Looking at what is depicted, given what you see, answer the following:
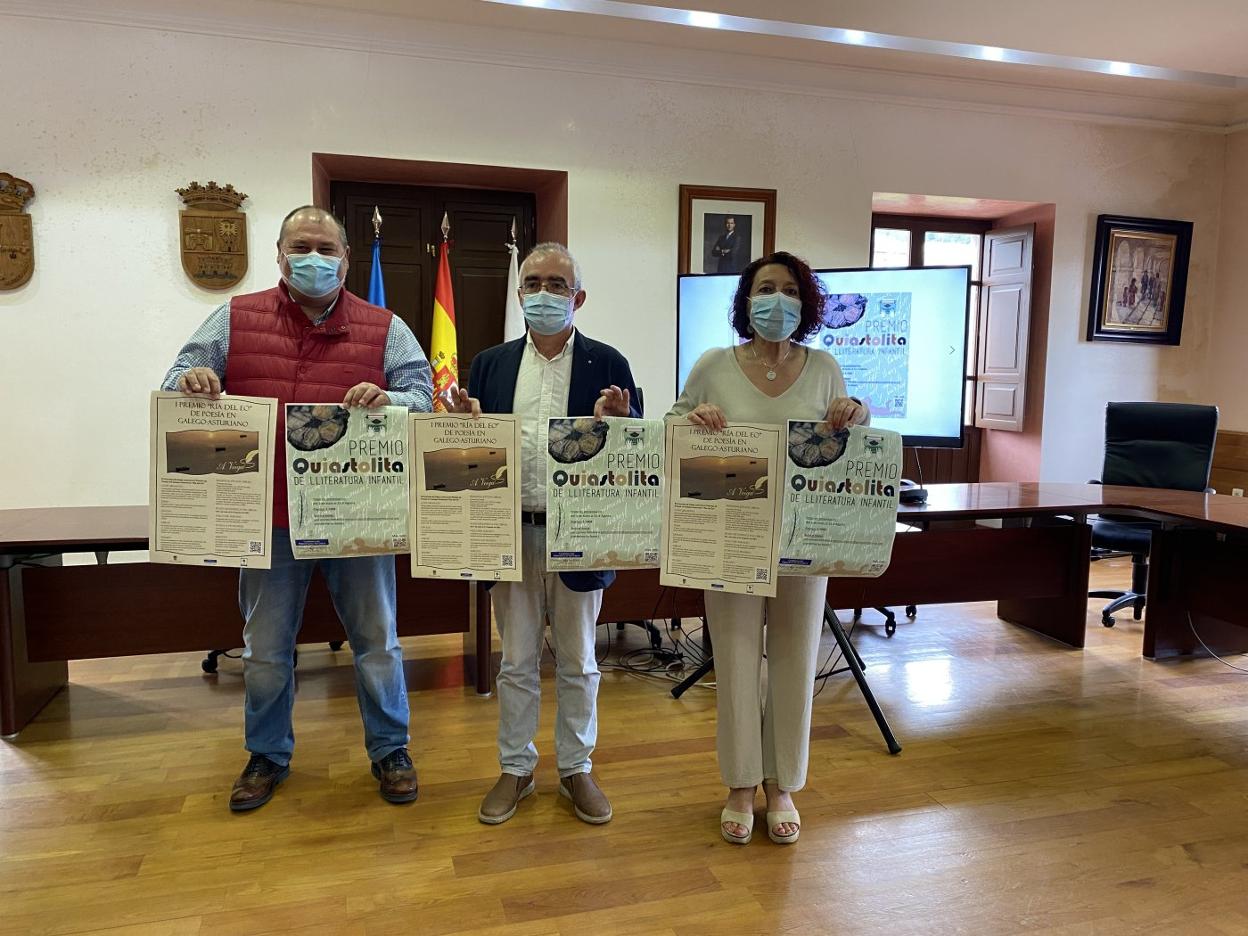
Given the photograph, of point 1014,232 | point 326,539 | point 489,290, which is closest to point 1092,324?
point 1014,232

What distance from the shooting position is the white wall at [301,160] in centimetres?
393

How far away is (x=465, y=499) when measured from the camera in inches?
72.7

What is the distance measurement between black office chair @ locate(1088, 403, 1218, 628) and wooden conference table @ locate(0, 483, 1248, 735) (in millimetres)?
314

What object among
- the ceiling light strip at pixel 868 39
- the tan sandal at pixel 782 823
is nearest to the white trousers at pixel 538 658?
the tan sandal at pixel 782 823

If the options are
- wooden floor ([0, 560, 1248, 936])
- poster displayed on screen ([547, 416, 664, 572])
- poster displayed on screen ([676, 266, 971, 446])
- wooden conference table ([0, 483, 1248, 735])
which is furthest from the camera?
poster displayed on screen ([676, 266, 971, 446])

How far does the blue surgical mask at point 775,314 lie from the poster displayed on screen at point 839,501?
208 millimetres

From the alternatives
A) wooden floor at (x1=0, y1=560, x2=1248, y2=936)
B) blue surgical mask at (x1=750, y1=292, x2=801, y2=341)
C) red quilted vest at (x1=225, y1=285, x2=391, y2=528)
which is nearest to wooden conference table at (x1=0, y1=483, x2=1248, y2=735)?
wooden floor at (x1=0, y1=560, x2=1248, y2=936)

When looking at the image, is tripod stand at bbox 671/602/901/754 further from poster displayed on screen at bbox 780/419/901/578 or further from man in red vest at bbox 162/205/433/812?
man in red vest at bbox 162/205/433/812

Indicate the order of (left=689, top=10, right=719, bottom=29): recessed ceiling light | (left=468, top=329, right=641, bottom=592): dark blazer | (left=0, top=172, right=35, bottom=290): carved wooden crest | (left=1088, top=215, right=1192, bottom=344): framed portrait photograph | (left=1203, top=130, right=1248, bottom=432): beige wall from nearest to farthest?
1. (left=468, top=329, right=641, bottom=592): dark blazer
2. (left=0, top=172, right=35, bottom=290): carved wooden crest
3. (left=689, top=10, right=719, bottom=29): recessed ceiling light
4. (left=1088, top=215, right=1192, bottom=344): framed portrait photograph
5. (left=1203, top=130, right=1248, bottom=432): beige wall

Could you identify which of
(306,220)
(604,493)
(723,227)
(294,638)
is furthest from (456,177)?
(604,493)

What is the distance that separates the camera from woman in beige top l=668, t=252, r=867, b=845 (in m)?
1.85

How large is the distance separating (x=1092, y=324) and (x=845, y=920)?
496 cm

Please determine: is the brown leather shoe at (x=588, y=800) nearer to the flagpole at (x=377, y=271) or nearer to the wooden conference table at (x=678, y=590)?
the wooden conference table at (x=678, y=590)

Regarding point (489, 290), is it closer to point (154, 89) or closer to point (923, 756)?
point (154, 89)
